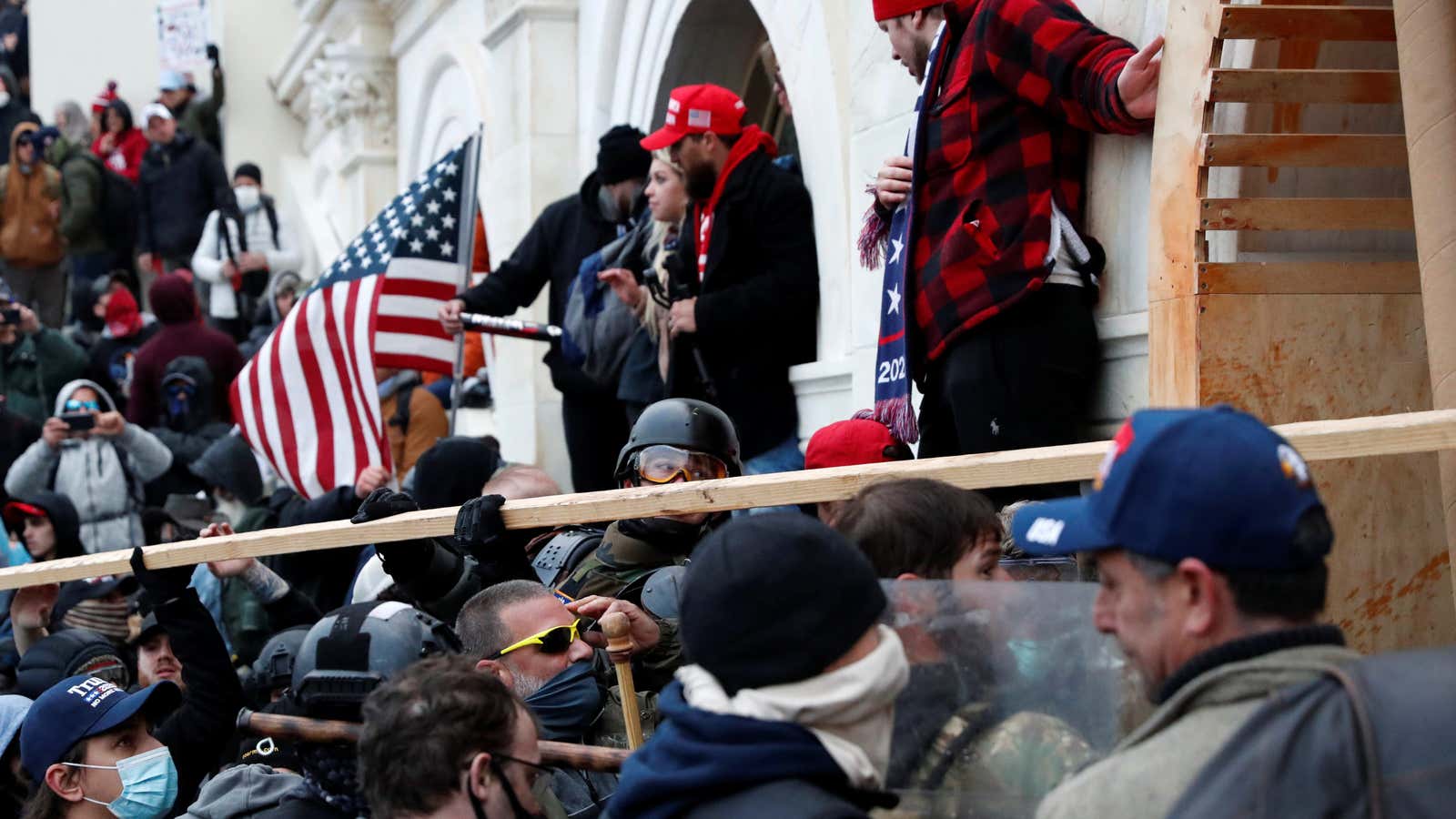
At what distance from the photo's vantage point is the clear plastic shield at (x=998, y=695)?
2195mm

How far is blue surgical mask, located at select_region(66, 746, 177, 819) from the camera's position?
3.79 m

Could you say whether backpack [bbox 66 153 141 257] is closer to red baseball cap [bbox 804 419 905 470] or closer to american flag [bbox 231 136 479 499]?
american flag [bbox 231 136 479 499]

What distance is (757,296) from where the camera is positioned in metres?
5.99

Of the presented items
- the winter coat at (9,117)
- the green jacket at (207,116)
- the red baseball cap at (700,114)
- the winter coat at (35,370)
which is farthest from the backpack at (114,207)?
the red baseball cap at (700,114)

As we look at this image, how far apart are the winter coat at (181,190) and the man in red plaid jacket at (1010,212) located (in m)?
10.8

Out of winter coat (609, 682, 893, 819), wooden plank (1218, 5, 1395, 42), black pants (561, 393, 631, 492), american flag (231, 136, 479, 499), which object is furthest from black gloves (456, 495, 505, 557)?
black pants (561, 393, 631, 492)

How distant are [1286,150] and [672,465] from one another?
159 centimetres

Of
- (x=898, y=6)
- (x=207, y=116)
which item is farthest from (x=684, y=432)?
(x=207, y=116)

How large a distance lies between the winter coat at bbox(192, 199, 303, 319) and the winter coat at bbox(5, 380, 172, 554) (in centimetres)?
493

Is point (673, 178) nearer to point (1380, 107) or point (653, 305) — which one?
point (653, 305)

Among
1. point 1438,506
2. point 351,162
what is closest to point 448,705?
point 1438,506

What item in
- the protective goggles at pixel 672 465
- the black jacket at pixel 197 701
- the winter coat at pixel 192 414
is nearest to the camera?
the black jacket at pixel 197 701

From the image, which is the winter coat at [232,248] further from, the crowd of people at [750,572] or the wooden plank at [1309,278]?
the wooden plank at [1309,278]

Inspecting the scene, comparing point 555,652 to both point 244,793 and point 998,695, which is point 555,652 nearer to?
point 244,793
